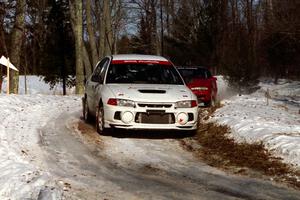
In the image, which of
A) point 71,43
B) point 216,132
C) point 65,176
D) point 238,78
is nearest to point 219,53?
point 71,43

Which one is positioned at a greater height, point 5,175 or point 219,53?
point 219,53

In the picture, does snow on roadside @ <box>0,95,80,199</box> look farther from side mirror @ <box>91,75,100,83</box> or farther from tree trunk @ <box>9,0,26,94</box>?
tree trunk @ <box>9,0,26,94</box>

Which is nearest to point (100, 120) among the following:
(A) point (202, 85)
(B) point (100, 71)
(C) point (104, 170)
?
(B) point (100, 71)

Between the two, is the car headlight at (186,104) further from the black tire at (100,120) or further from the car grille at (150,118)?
the black tire at (100,120)

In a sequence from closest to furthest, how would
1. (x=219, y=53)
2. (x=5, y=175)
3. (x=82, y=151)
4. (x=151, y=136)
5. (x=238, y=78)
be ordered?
(x=5, y=175) → (x=82, y=151) → (x=151, y=136) → (x=238, y=78) → (x=219, y=53)

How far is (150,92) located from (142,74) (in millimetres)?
1377

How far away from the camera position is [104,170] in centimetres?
776

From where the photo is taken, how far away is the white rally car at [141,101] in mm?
10445

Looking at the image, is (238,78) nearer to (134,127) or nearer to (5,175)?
(134,127)

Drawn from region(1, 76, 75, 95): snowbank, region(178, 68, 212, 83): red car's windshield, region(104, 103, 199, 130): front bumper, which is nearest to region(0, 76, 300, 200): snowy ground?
region(104, 103, 199, 130): front bumper

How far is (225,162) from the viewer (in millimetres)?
8578

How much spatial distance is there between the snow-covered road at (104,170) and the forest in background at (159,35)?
1534 cm

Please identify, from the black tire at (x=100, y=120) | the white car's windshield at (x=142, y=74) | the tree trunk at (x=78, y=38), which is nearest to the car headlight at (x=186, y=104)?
the white car's windshield at (x=142, y=74)

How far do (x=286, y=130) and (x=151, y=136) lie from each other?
2648 millimetres
